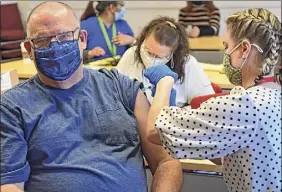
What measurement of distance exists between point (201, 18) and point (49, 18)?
135 inches

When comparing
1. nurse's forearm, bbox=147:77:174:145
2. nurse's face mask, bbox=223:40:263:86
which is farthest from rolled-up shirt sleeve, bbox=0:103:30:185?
nurse's face mask, bbox=223:40:263:86

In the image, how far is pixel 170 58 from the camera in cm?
224

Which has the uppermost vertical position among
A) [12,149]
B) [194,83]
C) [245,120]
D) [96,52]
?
[245,120]

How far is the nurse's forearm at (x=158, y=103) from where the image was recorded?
1.33m

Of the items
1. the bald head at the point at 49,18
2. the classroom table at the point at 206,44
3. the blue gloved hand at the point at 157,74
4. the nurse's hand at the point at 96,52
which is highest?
the bald head at the point at 49,18

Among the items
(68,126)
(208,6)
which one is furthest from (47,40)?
(208,6)

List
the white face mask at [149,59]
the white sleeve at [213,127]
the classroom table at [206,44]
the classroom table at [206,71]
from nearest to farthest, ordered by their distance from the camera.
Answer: the white sleeve at [213,127], the white face mask at [149,59], the classroom table at [206,71], the classroom table at [206,44]

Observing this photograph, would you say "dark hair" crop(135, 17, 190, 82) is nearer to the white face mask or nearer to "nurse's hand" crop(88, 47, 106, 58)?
the white face mask

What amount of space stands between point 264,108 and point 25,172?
0.80 metres

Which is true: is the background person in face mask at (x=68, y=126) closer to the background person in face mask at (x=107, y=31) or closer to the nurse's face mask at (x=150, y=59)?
the nurse's face mask at (x=150, y=59)

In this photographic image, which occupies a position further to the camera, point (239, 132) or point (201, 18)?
point (201, 18)

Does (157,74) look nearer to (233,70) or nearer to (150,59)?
(233,70)

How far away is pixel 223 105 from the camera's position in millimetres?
1143

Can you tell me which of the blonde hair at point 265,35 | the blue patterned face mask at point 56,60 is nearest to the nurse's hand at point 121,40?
the blue patterned face mask at point 56,60
